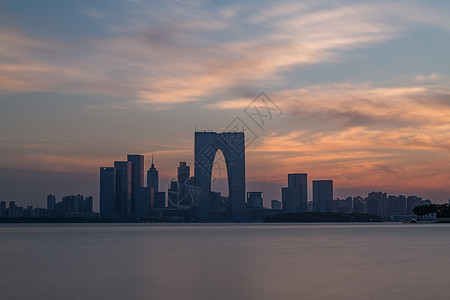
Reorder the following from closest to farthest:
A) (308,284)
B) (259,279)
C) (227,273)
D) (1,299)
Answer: (1,299), (308,284), (259,279), (227,273)

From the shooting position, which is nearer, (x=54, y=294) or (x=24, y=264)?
(x=54, y=294)

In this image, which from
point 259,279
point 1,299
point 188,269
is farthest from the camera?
point 188,269

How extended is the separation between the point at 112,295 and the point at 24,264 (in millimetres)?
29220

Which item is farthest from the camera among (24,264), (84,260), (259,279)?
(84,260)

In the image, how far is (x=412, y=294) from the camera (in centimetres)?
3809

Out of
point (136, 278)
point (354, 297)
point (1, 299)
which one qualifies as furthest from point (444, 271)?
point (1, 299)

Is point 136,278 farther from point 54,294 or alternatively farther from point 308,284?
point 308,284

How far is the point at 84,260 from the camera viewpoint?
67.8 m

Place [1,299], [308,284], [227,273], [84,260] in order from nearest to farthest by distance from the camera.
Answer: [1,299] < [308,284] < [227,273] < [84,260]

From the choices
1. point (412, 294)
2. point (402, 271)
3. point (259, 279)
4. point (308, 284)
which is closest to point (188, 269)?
point (259, 279)

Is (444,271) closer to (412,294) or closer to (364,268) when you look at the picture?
(364,268)

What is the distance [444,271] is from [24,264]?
138ft

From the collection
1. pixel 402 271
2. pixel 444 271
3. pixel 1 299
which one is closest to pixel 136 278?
pixel 1 299

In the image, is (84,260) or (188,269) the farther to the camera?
(84,260)
